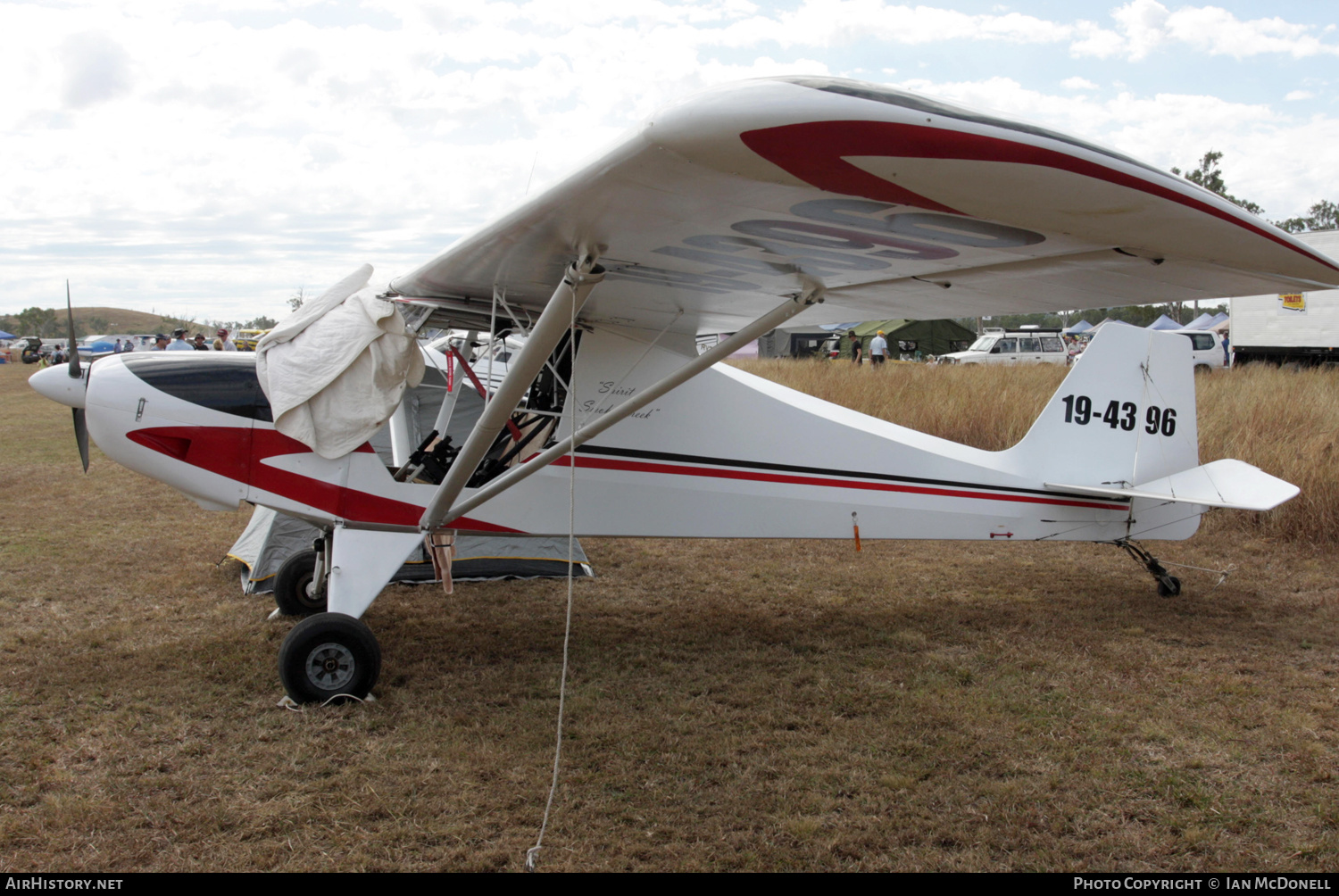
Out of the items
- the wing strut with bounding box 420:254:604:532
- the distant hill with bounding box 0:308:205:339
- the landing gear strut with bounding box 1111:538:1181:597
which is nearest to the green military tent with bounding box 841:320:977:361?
the landing gear strut with bounding box 1111:538:1181:597

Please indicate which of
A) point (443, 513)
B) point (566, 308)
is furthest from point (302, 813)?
point (566, 308)

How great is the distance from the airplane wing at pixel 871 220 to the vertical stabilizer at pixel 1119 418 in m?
1.92

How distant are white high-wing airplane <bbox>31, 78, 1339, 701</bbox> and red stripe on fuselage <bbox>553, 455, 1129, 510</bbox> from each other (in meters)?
0.01

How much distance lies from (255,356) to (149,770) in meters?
1.94

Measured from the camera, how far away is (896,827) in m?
2.86

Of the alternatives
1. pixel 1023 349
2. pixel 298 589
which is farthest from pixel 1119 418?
pixel 1023 349

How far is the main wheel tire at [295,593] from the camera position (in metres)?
5.00

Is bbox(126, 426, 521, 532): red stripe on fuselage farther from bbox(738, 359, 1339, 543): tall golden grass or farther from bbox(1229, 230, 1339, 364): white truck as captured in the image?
bbox(1229, 230, 1339, 364): white truck

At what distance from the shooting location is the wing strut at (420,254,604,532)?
2922 mm

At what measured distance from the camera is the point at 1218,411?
29.0ft

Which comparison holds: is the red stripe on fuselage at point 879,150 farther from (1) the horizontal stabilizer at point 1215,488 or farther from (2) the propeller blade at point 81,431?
(2) the propeller blade at point 81,431

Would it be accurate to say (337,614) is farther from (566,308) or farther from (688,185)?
(688,185)

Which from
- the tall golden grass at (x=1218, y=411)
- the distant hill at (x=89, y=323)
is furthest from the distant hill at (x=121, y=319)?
the tall golden grass at (x=1218, y=411)

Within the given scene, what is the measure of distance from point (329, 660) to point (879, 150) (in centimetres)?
321
